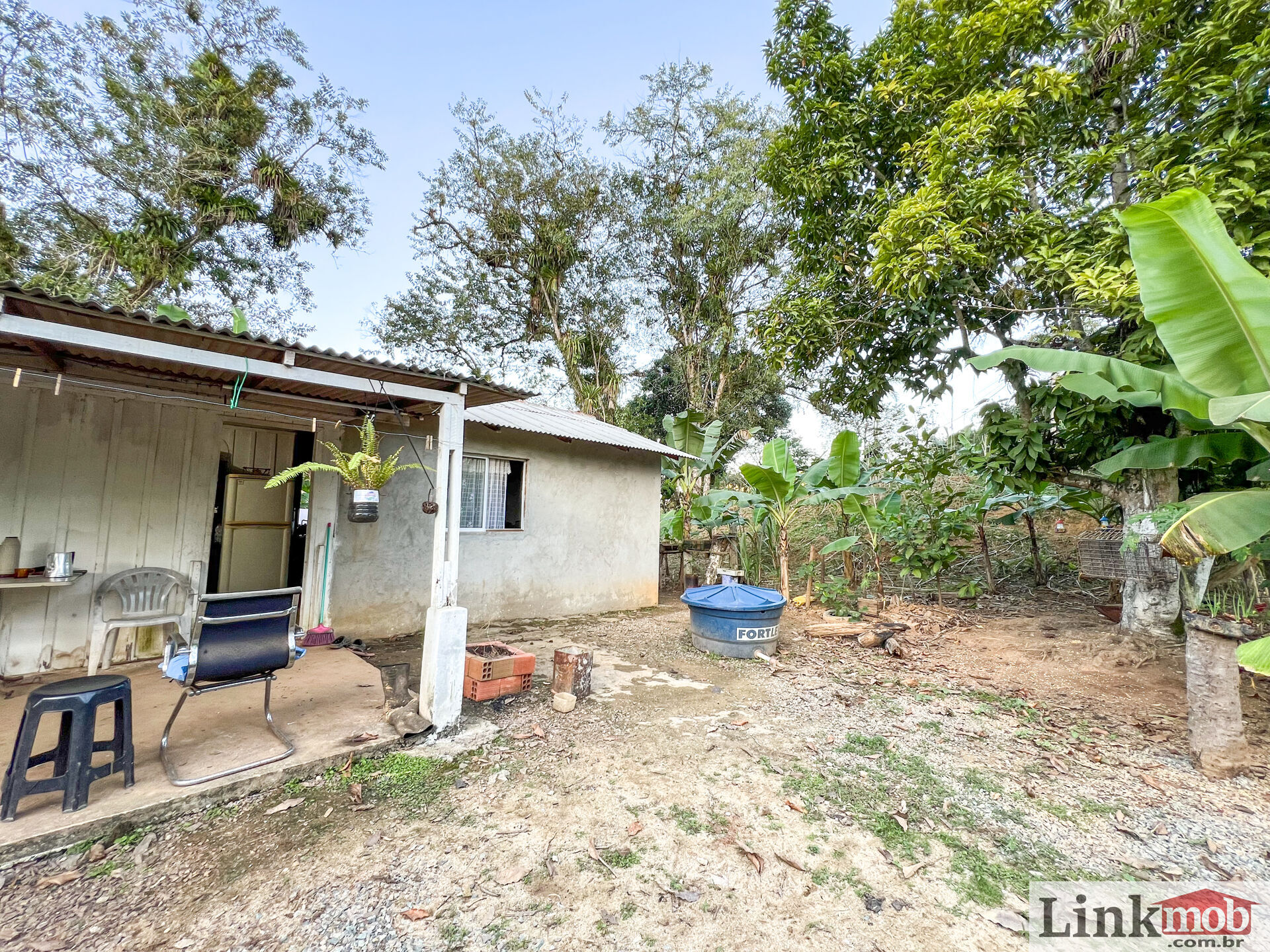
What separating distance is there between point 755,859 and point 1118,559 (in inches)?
225

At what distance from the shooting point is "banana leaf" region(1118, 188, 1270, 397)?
300cm

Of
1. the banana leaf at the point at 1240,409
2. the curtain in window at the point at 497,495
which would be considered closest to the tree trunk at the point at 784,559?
the curtain in window at the point at 497,495

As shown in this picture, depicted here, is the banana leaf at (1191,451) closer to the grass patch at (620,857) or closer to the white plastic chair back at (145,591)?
the grass patch at (620,857)

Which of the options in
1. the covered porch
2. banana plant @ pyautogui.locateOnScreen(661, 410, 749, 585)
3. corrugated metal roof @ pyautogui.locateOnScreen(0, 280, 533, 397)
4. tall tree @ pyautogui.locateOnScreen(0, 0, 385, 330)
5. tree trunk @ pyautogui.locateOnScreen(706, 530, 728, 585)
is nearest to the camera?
corrugated metal roof @ pyautogui.locateOnScreen(0, 280, 533, 397)

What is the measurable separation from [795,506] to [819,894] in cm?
629

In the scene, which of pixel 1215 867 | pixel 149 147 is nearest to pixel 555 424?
pixel 1215 867

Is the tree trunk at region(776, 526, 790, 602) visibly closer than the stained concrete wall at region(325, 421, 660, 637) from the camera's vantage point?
No

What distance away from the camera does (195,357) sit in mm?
3207

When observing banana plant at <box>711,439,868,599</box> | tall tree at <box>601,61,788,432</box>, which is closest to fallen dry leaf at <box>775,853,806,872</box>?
banana plant at <box>711,439,868,599</box>

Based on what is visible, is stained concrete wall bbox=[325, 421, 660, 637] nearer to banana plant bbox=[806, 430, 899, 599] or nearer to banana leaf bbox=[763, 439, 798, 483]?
banana leaf bbox=[763, 439, 798, 483]

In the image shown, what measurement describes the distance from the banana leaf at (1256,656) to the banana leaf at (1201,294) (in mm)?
1491

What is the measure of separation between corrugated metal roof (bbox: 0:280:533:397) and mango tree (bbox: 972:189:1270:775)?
4342mm

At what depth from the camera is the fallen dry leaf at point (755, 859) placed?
2.57m

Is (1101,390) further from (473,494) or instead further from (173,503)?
(173,503)
